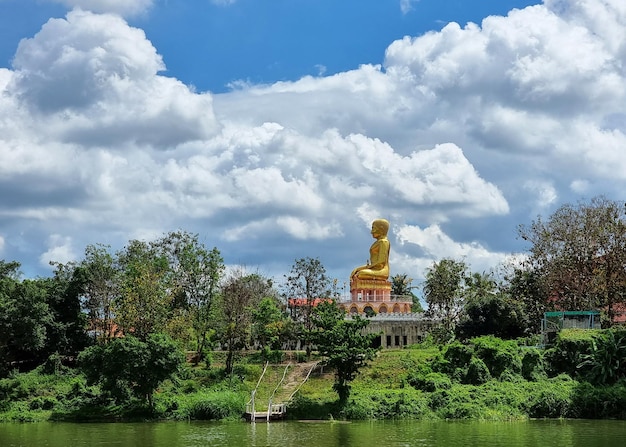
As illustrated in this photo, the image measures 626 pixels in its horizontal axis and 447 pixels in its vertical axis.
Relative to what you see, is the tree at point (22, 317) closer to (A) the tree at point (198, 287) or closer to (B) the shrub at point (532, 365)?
(A) the tree at point (198, 287)

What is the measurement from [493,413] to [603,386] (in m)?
6.52

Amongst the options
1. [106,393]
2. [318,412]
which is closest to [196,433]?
[318,412]

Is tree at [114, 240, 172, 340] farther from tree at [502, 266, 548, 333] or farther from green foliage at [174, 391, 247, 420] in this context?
tree at [502, 266, 548, 333]

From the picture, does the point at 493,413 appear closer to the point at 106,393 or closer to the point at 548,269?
the point at 548,269

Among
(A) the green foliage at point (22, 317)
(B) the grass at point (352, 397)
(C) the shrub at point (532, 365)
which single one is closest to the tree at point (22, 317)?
(A) the green foliage at point (22, 317)

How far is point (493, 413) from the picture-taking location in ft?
116

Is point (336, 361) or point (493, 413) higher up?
point (336, 361)

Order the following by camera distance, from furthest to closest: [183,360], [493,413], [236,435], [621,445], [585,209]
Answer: [585,209] → [183,360] → [493,413] → [236,435] → [621,445]

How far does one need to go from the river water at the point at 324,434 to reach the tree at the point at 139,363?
8.14ft

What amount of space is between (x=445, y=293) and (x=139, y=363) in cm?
2272

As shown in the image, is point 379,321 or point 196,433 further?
point 379,321

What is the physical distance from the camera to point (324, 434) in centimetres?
2945

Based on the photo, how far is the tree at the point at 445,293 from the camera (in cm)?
5078

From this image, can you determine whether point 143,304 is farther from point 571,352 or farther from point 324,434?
point 571,352
